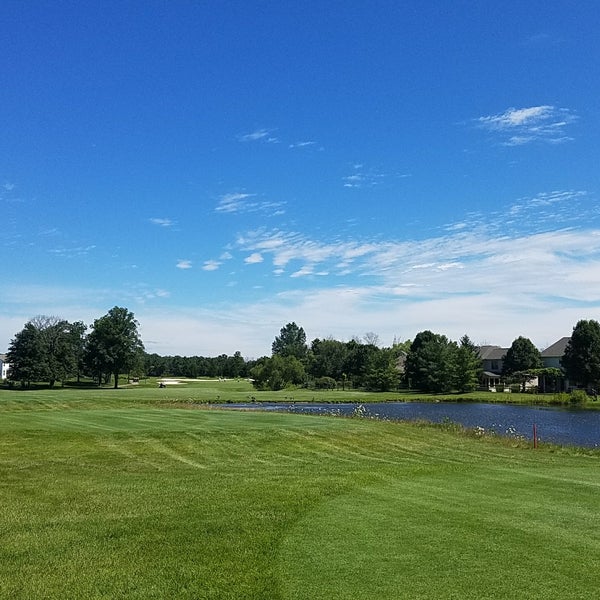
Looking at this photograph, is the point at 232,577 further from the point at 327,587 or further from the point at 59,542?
the point at 59,542

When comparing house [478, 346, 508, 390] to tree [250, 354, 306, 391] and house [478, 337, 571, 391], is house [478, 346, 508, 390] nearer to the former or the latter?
house [478, 337, 571, 391]

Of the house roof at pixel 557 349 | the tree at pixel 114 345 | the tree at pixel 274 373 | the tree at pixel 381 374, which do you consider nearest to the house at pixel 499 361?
the house roof at pixel 557 349

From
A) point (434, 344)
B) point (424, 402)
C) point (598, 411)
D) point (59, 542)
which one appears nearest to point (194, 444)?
point (59, 542)

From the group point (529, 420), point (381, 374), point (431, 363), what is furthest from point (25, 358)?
point (529, 420)

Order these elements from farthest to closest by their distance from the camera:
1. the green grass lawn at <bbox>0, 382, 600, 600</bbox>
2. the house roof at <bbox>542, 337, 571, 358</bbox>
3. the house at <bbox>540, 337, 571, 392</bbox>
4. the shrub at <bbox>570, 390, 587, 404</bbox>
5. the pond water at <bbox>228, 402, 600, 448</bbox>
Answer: the house roof at <bbox>542, 337, 571, 358</bbox>
the house at <bbox>540, 337, 571, 392</bbox>
the shrub at <bbox>570, 390, 587, 404</bbox>
the pond water at <bbox>228, 402, 600, 448</bbox>
the green grass lawn at <bbox>0, 382, 600, 600</bbox>

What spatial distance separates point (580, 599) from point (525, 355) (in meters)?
99.8

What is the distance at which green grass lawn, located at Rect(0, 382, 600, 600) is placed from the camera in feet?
23.5

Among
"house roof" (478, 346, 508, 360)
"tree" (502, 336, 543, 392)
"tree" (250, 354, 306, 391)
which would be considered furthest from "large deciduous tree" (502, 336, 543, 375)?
"tree" (250, 354, 306, 391)

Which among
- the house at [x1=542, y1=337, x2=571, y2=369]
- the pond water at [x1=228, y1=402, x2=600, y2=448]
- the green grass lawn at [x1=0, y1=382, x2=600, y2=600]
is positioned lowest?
the pond water at [x1=228, y1=402, x2=600, y2=448]

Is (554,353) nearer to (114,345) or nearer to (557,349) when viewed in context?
(557,349)

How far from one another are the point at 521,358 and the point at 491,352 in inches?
608

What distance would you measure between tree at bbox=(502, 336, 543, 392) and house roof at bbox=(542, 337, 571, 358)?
1919 millimetres

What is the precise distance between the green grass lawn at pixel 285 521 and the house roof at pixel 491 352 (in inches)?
3833

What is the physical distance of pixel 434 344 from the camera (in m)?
98.7
